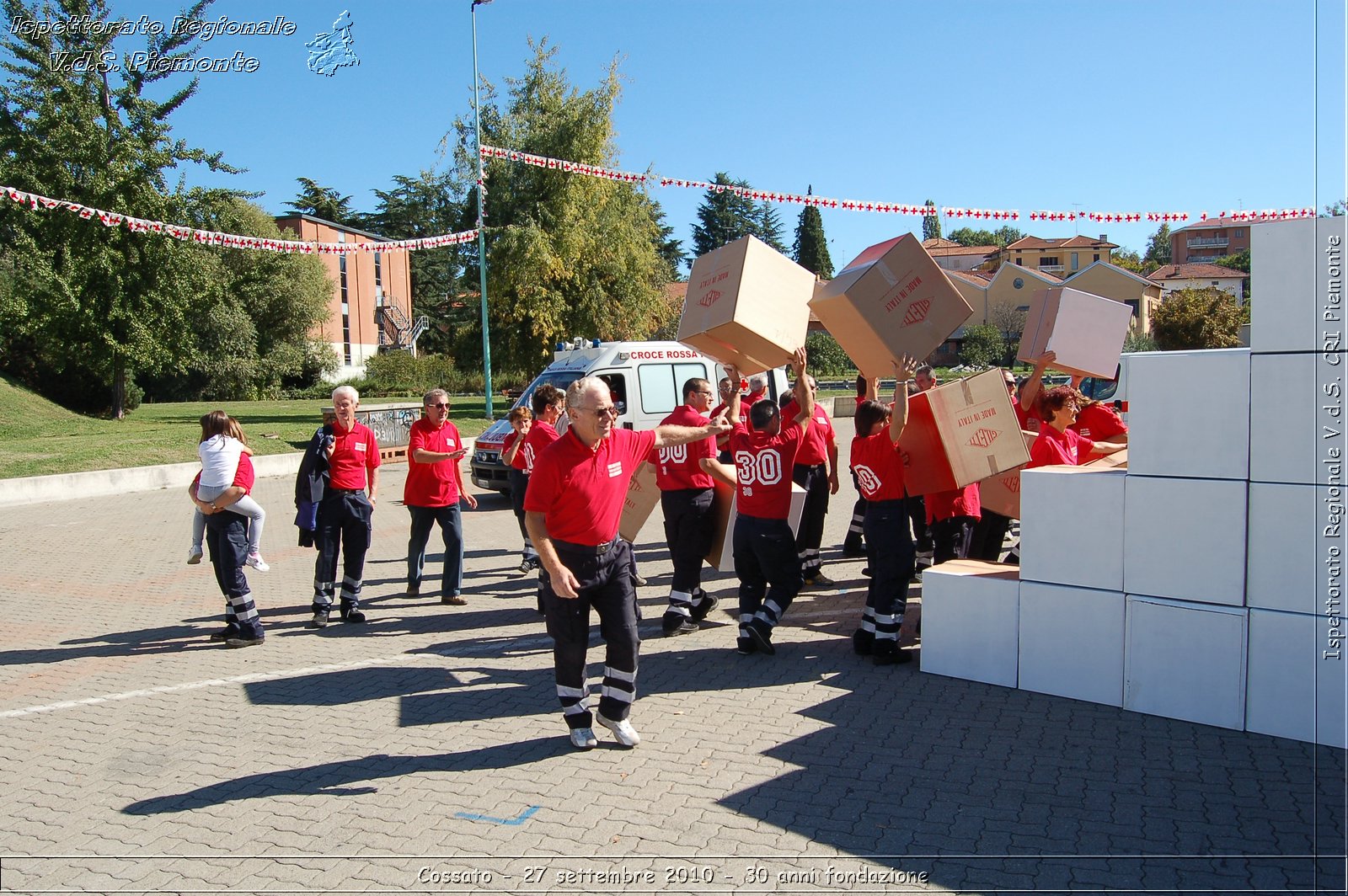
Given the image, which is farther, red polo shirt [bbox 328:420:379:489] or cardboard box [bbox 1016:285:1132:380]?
cardboard box [bbox 1016:285:1132:380]

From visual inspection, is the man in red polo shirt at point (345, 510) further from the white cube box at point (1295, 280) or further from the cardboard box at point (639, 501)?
the white cube box at point (1295, 280)

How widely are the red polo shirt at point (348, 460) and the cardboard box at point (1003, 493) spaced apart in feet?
16.3

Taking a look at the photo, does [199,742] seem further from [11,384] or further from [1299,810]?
[11,384]

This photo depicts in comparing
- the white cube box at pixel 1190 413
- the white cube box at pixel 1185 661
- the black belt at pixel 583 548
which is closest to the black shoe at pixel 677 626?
the black belt at pixel 583 548

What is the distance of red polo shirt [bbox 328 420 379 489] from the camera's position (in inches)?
315

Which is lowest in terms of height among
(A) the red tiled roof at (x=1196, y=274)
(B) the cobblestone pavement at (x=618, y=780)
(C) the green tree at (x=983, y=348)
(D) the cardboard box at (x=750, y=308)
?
(B) the cobblestone pavement at (x=618, y=780)

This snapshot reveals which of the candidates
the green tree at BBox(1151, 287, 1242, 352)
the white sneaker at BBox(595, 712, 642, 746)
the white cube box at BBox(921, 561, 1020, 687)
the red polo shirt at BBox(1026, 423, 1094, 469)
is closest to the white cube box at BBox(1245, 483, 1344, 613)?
the white cube box at BBox(921, 561, 1020, 687)

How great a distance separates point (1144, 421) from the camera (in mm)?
5301

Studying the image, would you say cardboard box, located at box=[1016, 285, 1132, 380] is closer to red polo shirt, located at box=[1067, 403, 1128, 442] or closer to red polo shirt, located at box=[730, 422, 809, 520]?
red polo shirt, located at box=[1067, 403, 1128, 442]

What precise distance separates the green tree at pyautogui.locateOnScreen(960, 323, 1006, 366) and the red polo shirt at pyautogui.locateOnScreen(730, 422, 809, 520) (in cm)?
4774

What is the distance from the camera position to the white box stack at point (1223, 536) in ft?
15.4

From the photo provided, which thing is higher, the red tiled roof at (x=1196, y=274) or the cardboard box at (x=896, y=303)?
the red tiled roof at (x=1196, y=274)

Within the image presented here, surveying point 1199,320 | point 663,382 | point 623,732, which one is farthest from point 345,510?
point 1199,320

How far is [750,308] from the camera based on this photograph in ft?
22.5
